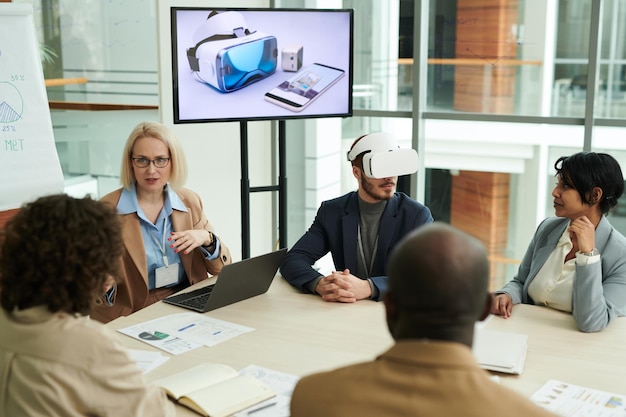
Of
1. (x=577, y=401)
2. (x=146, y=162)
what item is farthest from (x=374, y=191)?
(x=577, y=401)

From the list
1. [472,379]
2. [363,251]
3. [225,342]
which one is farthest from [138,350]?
[472,379]

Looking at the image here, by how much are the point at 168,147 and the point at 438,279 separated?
234 centimetres

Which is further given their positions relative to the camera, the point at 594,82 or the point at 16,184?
the point at 594,82

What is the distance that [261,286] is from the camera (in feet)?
9.88

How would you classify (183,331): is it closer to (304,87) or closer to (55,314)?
(55,314)

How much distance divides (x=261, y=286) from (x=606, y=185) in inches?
53.4

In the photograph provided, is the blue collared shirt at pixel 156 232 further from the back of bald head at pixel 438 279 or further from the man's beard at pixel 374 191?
the back of bald head at pixel 438 279

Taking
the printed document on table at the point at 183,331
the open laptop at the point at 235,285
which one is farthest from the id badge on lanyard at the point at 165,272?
the printed document on table at the point at 183,331

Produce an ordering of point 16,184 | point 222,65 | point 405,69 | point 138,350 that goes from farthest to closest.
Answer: point 405,69, point 16,184, point 222,65, point 138,350

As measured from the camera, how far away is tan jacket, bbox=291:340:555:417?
1171 mm

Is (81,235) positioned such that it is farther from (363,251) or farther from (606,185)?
(606,185)

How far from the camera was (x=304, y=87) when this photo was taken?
3957 millimetres

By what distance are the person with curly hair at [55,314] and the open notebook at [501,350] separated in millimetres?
1034

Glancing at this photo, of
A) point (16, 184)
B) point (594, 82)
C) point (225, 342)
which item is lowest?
point (225, 342)
